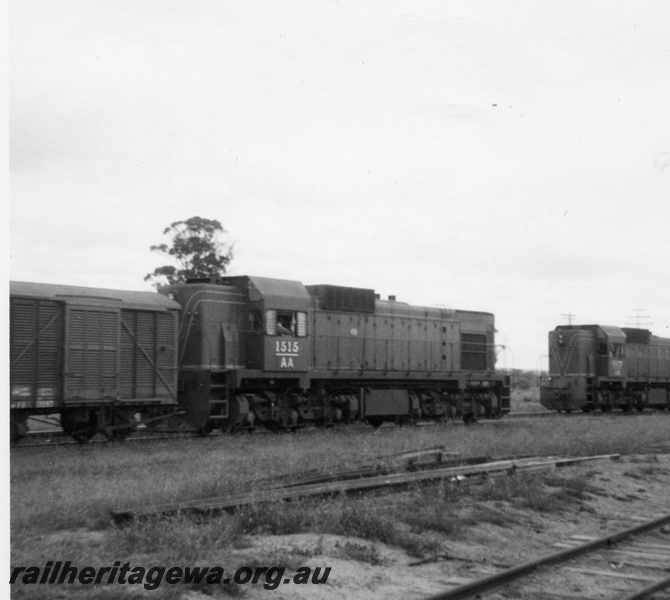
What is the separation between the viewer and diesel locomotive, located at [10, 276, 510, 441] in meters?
16.2

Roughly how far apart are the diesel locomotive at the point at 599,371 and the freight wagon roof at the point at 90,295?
20.4 m

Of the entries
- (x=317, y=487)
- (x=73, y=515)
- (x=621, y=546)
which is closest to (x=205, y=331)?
(x=317, y=487)

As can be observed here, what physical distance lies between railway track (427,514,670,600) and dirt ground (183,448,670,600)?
0.13 ft

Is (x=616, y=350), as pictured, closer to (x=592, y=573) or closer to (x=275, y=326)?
(x=275, y=326)

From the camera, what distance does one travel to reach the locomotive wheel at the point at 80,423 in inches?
653

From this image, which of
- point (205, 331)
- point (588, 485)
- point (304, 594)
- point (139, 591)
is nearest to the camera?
point (139, 591)

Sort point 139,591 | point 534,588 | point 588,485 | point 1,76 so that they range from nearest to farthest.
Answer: point 1,76 < point 139,591 < point 534,588 < point 588,485

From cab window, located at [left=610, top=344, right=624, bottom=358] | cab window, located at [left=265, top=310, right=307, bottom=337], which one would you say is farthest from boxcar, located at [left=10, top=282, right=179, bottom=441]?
cab window, located at [left=610, top=344, right=624, bottom=358]

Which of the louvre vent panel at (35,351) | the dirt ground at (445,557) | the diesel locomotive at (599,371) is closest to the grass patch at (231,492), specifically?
the dirt ground at (445,557)

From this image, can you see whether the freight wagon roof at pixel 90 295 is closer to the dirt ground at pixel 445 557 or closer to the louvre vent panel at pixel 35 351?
the louvre vent panel at pixel 35 351

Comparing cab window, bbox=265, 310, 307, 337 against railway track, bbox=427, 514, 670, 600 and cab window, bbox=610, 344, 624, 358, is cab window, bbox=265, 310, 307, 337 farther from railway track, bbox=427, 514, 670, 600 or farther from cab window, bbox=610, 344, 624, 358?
cab window, bbox=610, 344, 624, 358

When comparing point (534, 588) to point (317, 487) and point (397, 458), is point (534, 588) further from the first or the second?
point (397, 458)

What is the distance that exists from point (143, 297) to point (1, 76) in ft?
42.6

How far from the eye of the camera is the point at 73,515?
8789 mm
